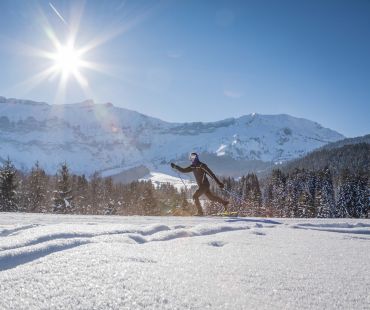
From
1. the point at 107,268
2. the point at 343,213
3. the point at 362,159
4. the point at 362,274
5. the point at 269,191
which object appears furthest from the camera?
the point at 362,159

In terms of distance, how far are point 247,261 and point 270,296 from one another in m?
1.08

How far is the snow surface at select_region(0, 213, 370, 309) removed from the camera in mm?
2295

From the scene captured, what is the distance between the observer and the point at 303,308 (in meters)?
2.41

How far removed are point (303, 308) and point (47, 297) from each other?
5.20 ft

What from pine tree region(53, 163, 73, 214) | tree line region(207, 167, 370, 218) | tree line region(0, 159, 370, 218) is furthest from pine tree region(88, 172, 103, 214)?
pine tree region(53, 163, 73, 214)

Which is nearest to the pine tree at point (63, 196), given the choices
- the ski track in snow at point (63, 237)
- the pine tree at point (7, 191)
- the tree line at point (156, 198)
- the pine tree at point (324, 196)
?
the tree line at point (156, 198)

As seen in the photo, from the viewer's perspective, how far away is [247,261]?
145 inches

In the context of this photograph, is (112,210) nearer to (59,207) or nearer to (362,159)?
(59,207)

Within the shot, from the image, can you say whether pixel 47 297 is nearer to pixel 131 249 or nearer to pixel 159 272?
pixel 159 272

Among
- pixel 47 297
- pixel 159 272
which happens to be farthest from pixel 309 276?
pixel 47 297

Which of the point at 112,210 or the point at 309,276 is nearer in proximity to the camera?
the point at 309,276

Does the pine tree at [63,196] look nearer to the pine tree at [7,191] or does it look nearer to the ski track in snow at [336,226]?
the pine tree at [7,191]

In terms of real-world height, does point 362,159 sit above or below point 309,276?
above

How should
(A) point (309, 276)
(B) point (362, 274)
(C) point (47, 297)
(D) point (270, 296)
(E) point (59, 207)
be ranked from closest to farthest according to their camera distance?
(C) point (47, 297) → (D) point (270, 296) → (A) point (309, 276) → (B) point (362, 274) → (E) point (59, 207)
